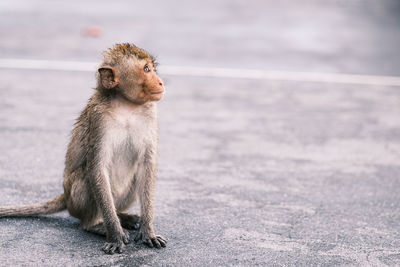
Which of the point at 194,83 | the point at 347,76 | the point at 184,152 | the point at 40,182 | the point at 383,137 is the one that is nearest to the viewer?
the point at 40,182

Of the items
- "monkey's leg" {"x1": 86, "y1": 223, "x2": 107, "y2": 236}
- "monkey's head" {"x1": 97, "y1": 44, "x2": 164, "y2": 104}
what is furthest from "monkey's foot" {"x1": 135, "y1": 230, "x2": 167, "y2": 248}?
"monkey's head" {"x1": 97, "y1": 44, "x2": 164, "y2": 104}

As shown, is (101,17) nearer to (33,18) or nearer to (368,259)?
(33,18)

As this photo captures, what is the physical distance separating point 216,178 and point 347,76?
13.7 feet

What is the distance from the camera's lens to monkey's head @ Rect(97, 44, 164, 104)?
3.64m

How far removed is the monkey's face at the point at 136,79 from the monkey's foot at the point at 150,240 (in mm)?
867

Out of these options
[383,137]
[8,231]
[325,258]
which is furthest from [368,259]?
[383,137]

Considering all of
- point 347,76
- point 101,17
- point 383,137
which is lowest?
point 383,137

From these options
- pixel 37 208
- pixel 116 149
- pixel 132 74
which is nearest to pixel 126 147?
pixel 116 149

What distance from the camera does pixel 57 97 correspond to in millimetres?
7258

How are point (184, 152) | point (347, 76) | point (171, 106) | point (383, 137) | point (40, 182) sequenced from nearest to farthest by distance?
point (40, 182), point (184, 152), point (383, 137), point (171, 106), point (347, 76)

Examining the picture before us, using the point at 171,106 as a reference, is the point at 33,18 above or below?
above

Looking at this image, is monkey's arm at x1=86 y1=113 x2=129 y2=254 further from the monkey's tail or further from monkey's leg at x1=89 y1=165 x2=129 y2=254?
the monkey's tail

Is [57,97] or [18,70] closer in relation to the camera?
[57,97]

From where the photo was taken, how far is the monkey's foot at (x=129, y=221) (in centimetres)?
415
